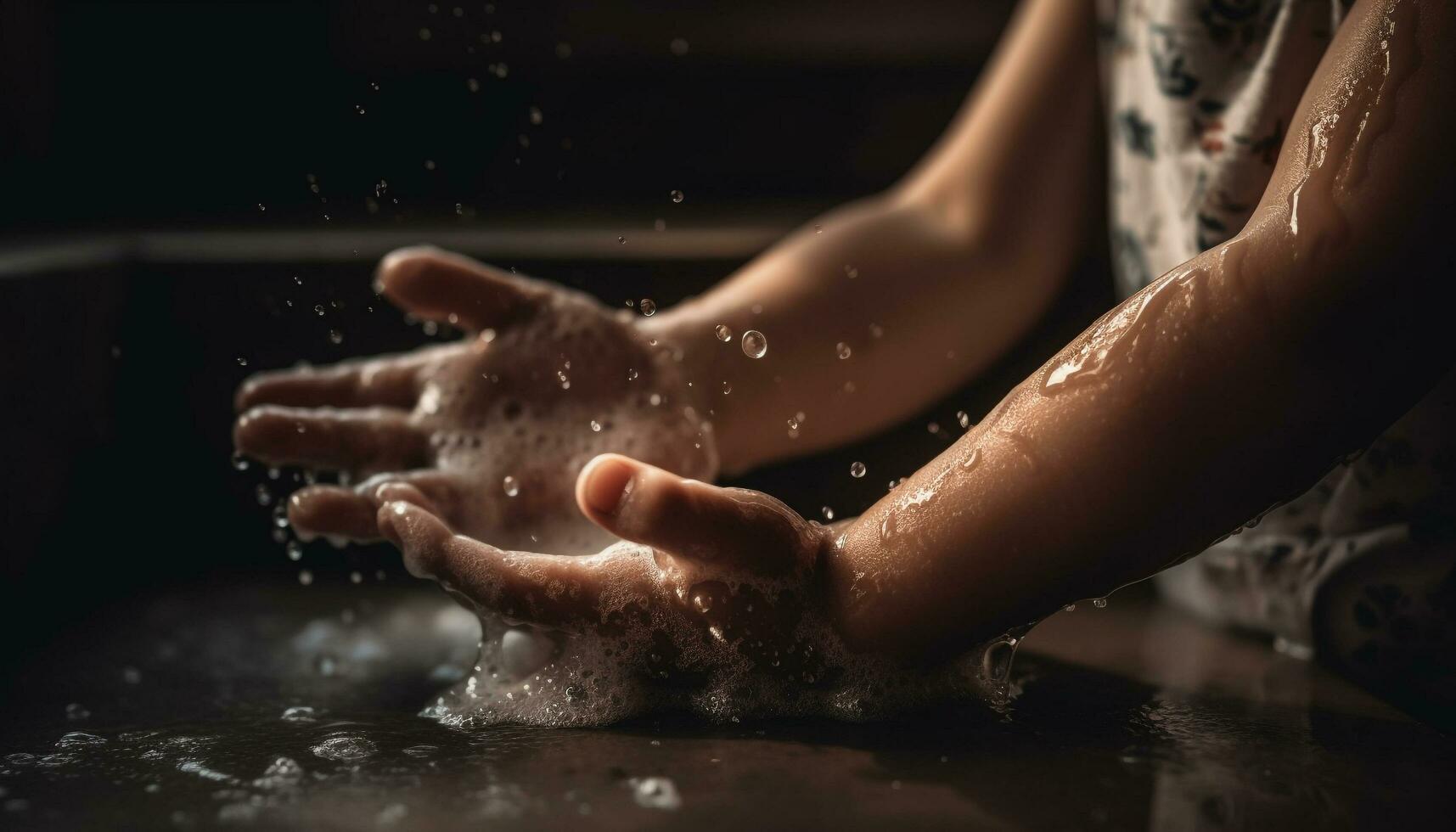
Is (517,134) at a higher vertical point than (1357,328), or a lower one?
higher

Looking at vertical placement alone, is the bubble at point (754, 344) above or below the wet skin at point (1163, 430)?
above

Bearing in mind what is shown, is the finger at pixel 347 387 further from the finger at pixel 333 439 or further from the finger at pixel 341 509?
the finger at pixel 341 509

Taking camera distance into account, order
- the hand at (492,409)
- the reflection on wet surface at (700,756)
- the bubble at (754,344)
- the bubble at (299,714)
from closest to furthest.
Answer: the reflection on wet surface at (700,756) < the bubble at (299,714) < the hand at (492,409) < the bubble at (754,344)

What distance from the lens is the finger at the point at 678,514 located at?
1.83 feet

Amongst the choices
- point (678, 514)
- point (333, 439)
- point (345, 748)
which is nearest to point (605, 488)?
point (678, 514)

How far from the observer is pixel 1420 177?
0.55m

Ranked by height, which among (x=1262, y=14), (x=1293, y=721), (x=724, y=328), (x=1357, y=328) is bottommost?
(x=1293, y=721)

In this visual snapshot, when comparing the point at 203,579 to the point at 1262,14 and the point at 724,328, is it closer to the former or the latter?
the point at 724,328

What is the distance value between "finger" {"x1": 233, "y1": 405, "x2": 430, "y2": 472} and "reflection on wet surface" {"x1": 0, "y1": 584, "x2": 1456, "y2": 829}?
121mm

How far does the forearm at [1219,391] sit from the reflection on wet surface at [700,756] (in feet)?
0.24

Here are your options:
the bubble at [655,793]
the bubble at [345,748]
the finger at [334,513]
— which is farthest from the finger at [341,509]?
the bubble at [655,793]

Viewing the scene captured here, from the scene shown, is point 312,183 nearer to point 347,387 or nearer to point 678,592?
point 347,387

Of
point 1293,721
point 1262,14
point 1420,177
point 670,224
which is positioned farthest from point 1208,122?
point 670,224

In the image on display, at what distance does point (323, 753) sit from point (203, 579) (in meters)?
0.45
